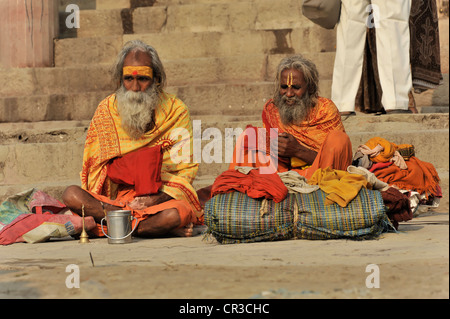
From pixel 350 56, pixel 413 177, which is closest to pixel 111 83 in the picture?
pixel 350 56

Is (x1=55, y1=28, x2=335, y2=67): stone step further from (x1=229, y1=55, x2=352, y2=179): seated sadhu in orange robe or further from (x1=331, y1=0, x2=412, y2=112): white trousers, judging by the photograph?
(x1=229, y1=55, x2=352, y2=179): seated sadhu in orange robe

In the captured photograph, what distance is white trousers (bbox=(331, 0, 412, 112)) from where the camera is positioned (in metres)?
7.84

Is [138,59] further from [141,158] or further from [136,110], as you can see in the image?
[141,158]

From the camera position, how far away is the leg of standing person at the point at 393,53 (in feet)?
25.7

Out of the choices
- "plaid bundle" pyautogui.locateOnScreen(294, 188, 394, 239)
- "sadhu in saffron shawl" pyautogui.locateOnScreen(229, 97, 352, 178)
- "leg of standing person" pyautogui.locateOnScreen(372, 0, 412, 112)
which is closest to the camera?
"plaid bundle" pyautogui.locateOnScreen(294, 188, 394, 239)

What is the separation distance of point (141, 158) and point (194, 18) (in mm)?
4557

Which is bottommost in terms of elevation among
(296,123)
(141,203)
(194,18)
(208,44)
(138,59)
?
(141,203)

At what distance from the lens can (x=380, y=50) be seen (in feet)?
25.9

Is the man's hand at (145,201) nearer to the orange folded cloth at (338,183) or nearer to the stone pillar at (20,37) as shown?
the orange folded cloth at (338,183)

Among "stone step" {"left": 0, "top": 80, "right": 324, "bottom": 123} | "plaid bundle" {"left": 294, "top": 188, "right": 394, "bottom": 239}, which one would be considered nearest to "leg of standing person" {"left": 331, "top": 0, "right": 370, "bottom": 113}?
"stone step" {"left": 0, "top": 80, "right": 324, "bottom": 123}

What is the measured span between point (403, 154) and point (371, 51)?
2.06m

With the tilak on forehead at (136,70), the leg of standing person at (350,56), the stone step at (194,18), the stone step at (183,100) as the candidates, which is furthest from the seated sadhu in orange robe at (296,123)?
the stone step at (194,18)

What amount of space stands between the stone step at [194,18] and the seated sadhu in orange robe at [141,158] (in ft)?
12.2
